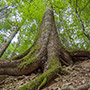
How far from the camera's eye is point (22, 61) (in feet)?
9.82

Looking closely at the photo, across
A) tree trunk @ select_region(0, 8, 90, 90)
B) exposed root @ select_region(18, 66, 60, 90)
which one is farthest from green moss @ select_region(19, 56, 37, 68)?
exposed root @ select_region(18, 66, 60, 90)

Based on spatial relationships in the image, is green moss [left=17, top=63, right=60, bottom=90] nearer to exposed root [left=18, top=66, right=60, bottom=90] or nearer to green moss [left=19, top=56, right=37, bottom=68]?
exposed root [left=18, top=66, right=60, bottom=90]

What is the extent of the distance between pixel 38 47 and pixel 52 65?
1.13 metres

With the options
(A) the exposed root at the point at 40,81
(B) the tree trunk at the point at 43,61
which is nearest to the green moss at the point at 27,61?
(B) the tree trunk at the point at 43,61

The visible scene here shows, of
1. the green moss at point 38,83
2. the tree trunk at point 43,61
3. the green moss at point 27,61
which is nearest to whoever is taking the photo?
the green moss at point 38,83

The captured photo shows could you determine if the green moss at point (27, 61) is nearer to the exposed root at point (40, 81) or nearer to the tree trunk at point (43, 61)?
the tree trunk at point (43, 61)

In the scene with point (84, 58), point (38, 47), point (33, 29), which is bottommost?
point (84, 58)

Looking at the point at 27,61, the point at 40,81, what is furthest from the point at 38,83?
the point at 27,61

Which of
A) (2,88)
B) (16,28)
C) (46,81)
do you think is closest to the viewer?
(46,81)

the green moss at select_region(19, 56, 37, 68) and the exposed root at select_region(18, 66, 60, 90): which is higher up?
the green moss at select_region(19, 56, 37, 68)

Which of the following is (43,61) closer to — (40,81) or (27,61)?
(27,61)

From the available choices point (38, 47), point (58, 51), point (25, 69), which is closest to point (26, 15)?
point (38, 47)

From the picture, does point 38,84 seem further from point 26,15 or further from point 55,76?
point 26,15

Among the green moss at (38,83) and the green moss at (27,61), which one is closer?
the green moss at (38,83)
